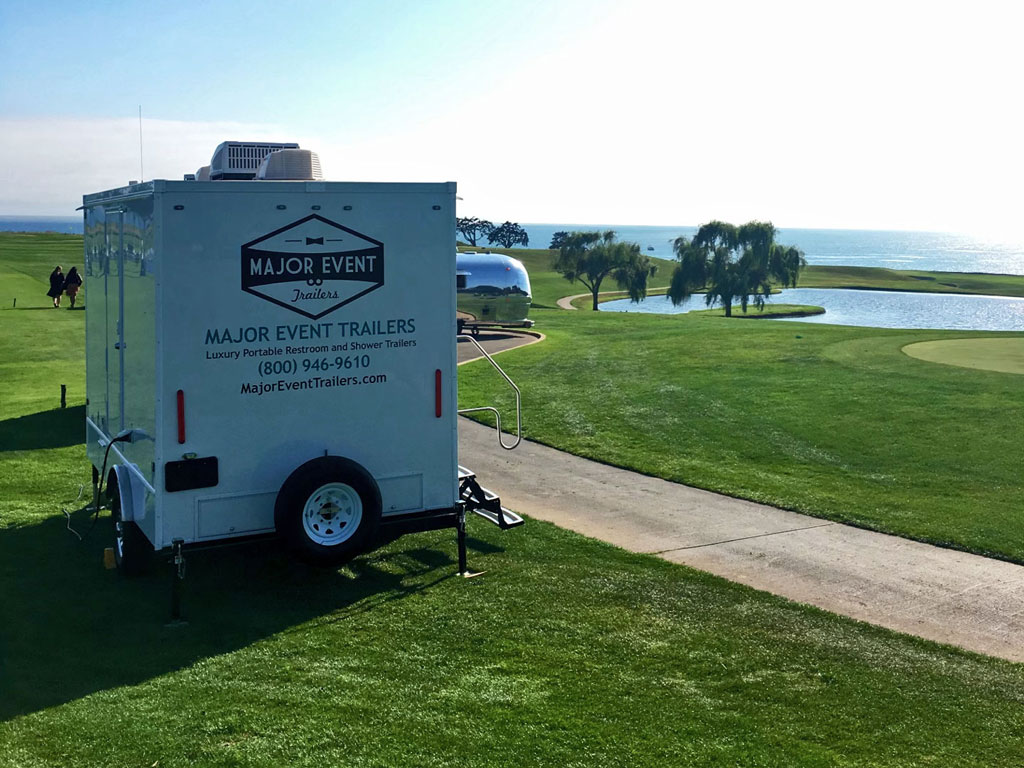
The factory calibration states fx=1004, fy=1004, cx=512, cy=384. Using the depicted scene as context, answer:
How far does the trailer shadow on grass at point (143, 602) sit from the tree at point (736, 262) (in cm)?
6130

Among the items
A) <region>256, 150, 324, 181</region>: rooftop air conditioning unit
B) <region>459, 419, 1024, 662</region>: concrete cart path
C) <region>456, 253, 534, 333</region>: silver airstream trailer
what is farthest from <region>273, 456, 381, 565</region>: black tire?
<region>456, 253, 534, 333</region>: silver airstream trailer

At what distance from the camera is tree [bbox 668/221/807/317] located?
6944 cm

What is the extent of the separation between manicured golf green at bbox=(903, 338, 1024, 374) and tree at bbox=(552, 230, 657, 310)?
47.5 m

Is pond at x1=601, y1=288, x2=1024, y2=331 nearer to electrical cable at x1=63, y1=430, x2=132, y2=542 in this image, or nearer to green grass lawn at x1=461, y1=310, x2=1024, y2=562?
green grass lawn at x1=461, y1=310, x2=1024, y2=562

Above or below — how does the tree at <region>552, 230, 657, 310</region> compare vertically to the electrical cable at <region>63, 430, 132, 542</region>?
above

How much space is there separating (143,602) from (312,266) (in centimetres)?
323

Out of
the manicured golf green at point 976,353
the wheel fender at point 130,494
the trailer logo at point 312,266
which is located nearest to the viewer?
the trailer logo at point 312,266

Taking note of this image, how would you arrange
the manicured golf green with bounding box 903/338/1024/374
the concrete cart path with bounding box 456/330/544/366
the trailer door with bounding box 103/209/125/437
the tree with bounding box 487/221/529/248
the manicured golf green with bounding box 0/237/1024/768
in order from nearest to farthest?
A: 1. the manicured golf green with bounding box 0/237/1024/768
2. the trailer door with bounding box 103/209/125/437
3. the manicured golf green with bounding box 903/338/1024/374
4. the concrete cart path with bounding box 456/330/544/366
5. the tree with bounding box 487/221/529/248

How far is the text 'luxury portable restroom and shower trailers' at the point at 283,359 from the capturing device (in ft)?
26.7

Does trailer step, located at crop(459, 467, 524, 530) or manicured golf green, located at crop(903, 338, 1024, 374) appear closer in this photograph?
trailer step, located at crop(459, 467, 524, 530)

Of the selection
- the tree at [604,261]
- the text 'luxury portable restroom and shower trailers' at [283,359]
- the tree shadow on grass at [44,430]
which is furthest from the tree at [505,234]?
the text 'luxury portable restroom and shower trailers' at [283,359]

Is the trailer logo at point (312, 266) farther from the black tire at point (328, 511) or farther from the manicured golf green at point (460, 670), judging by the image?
the manicured golf green at point (460, 670)

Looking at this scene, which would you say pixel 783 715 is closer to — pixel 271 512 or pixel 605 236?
pixel 271 512


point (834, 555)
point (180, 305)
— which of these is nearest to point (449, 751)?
point (180, 305)
